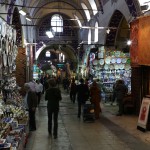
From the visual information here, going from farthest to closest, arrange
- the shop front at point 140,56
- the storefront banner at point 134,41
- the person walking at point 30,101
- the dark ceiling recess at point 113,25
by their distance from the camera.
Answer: the dark ceiling recess at point 113,25, the storefront banner at point 134,41, the shop front at point 140,56, the person walking at point 30,101

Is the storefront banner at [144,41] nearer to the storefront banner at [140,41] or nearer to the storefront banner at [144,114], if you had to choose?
the storefront banner at [140,41]

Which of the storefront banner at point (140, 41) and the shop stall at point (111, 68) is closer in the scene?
the storefront banner at point (140, 41)

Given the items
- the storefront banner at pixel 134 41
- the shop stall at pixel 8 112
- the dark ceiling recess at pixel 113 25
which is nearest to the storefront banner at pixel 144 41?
the storefront banner at pixel 134 41

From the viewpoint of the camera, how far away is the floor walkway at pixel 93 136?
7.96m

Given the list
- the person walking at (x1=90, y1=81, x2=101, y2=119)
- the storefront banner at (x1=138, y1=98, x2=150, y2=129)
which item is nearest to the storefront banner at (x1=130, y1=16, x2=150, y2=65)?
the storefront banner at (x1=138, y1=98, x2=150, y2=129)

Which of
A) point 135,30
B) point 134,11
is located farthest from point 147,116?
point 134,11

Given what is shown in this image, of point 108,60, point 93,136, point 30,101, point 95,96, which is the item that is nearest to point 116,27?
point 108,60

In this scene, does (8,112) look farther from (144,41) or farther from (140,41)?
(140,41)

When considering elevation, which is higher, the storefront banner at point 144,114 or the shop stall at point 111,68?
the shop stall at point 111,68

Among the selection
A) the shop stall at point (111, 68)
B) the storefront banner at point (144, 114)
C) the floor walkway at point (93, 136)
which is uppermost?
the shop stall at point (111, 68)

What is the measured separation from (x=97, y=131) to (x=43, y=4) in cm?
2459

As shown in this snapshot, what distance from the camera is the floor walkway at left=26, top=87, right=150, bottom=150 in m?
7.96

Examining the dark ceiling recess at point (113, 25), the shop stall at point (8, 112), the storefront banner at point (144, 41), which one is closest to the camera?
the shop stall at point (8, 112)

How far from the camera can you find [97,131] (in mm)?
9984
